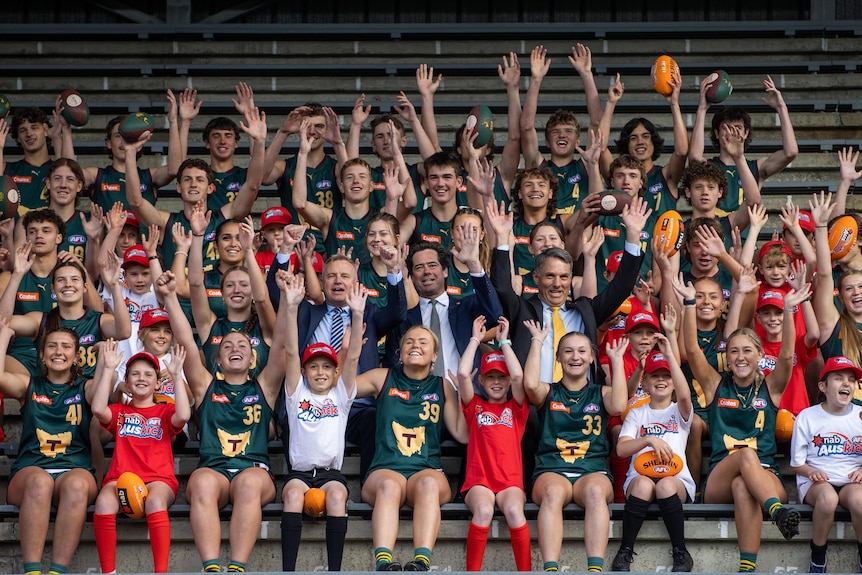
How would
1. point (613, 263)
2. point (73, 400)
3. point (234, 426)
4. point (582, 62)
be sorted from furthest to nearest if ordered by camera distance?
1. point (582, 62)
2. point (613, 263)
3. point (73, 400)
4. point (234, 426)

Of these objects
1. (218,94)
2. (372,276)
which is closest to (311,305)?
(372,276)

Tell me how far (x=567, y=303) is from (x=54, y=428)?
9.19ft

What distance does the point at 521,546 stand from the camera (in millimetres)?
6590

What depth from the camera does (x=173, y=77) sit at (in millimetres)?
11570

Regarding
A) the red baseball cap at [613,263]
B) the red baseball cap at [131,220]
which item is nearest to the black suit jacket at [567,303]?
the red baseball cap at [613,263]

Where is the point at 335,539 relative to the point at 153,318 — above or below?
below

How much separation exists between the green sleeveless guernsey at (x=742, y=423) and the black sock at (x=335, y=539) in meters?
1.94

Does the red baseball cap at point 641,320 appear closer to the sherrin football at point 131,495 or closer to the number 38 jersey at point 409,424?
the number 38 jersey at point 409,424

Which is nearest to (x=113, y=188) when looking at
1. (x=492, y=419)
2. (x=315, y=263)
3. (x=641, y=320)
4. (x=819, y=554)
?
(x=315, y=263)

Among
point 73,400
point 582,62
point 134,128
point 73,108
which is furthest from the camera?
point 582,62

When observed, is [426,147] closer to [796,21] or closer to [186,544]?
[186,544]

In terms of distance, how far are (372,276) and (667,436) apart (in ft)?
6.79

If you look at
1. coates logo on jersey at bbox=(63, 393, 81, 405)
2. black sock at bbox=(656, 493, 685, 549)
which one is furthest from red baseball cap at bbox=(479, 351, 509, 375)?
coates logo on jersey at bbox=(63, 393, 81, 405)

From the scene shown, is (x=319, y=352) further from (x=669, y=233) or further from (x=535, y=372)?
(x=669, y=233)
